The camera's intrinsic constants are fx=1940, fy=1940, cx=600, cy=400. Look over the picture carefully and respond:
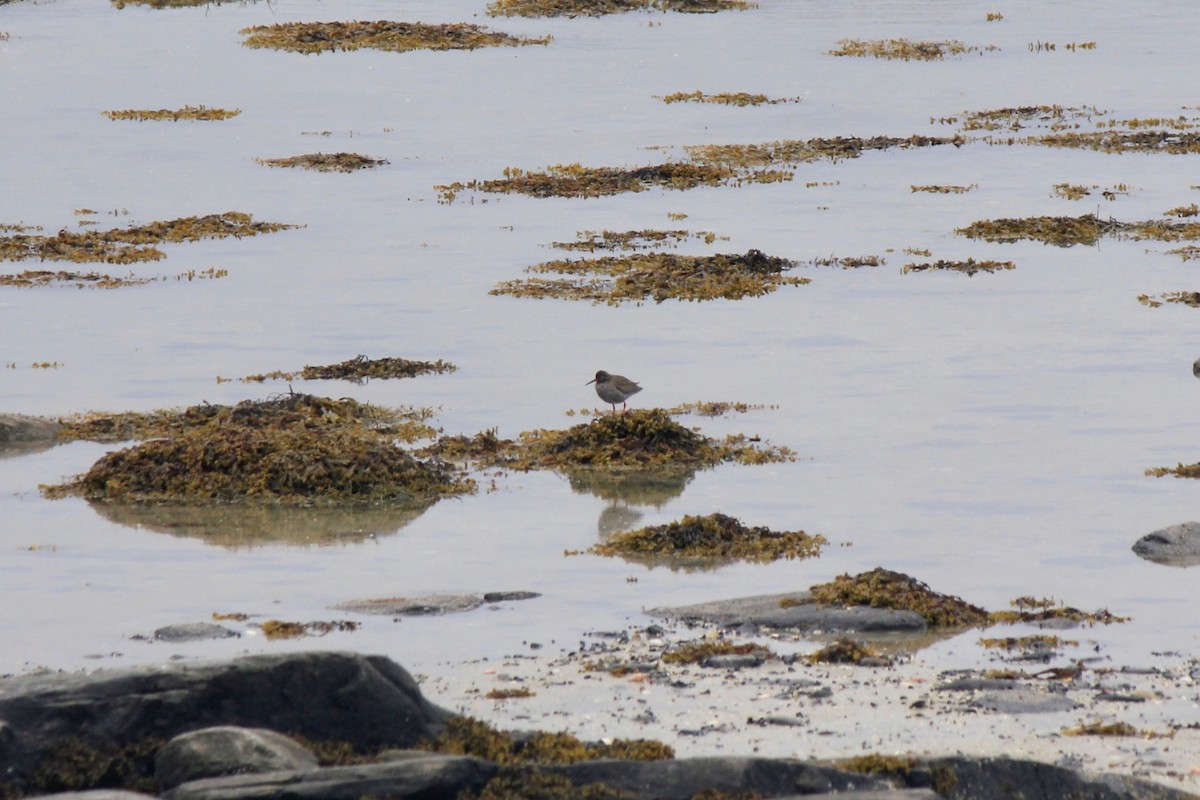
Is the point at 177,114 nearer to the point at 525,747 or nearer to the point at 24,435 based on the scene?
the point at 24,435

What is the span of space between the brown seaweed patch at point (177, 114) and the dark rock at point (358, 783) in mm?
33605

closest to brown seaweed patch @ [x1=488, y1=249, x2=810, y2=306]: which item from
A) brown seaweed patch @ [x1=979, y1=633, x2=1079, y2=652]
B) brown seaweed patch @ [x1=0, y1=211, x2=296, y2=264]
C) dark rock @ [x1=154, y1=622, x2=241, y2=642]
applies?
brown seaweed patch @ [x1=0, y1=211, x2=296, y2=264]

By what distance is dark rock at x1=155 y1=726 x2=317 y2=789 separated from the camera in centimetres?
671

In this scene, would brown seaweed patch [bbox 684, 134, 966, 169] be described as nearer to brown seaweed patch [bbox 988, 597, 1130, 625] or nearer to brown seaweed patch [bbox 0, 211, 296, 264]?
brown seaweed patch [bbox 0, 211, 296, 264]

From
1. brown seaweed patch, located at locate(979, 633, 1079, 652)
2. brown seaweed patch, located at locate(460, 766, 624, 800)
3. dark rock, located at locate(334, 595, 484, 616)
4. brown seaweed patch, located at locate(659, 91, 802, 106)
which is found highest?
brown seaweed patch, located at locate(460, 766, 624, 800)

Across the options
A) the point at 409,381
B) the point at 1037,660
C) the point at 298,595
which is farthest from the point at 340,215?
the point at 1037,660

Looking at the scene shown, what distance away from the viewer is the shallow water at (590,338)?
10.7 metres

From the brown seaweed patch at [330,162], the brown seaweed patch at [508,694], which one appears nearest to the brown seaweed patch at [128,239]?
the brown seaweed patch at [330,162]

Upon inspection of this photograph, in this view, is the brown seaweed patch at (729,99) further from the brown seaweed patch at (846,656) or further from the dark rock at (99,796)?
the dark rock at (99,796)

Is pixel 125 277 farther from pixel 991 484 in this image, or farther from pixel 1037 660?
pixel 1037 660

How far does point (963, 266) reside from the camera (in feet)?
75.3

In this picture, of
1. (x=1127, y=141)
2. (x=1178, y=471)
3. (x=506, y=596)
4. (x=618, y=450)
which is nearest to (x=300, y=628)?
(x=506, y=596)

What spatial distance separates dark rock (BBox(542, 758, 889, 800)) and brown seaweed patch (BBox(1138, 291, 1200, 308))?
1473 centimetres

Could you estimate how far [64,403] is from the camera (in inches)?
645
